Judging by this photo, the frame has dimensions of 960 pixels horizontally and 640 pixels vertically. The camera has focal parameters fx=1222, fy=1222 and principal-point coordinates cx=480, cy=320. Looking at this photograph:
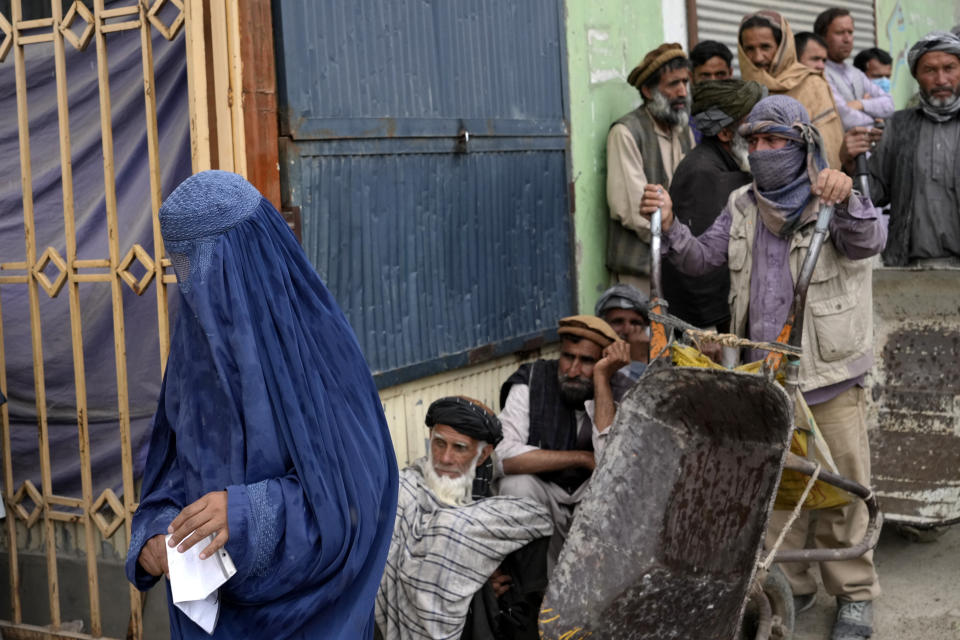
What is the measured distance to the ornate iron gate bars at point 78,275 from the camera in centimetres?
367

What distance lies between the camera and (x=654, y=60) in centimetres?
547

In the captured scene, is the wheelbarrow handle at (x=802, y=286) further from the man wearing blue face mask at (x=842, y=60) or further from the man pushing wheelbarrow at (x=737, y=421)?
the man wearing blue face mask at (x=842, y=60)

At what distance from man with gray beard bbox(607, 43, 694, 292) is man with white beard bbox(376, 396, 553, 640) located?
5.01ft

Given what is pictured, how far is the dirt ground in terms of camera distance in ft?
14.5

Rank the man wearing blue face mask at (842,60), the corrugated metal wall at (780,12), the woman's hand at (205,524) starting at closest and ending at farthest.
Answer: the woman's hand at (205,524) → the corrugated metal wall at (780,12) → the man wearing blue face mask at (842,60)

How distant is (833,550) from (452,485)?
123cm

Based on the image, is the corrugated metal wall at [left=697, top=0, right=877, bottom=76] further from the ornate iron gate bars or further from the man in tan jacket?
the ornate iron gate bars

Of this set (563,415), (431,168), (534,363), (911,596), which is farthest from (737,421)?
(911,596)

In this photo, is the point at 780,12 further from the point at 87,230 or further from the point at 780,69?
the point at 87,230

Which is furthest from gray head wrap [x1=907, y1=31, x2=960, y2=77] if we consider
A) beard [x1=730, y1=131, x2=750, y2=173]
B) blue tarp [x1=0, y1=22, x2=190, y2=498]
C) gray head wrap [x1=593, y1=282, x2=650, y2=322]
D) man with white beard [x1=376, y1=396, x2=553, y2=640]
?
blue tarp [x1=0, y1=22, x2=190, y2=498]

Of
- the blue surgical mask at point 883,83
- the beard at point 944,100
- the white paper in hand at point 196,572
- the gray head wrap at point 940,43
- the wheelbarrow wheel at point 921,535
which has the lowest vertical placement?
the wheelbarrow wheel at point 921,535

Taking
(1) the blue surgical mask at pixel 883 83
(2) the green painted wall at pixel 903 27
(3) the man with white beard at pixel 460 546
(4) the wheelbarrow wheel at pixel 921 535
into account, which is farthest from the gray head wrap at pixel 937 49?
(2) the green painted wall at pixel 903 27

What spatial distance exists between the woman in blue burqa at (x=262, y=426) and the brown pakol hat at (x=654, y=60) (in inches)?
134

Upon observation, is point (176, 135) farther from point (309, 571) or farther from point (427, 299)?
Answer: point (309, 571)
